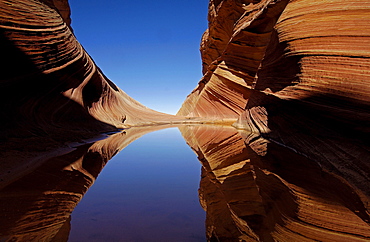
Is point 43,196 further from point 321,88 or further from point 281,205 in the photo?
point 321,88

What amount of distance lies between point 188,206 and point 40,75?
596 centimetres

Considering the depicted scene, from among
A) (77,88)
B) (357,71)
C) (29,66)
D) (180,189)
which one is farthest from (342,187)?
(77,88)

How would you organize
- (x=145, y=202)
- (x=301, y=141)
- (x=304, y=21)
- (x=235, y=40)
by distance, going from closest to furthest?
(x=145, y=202), (x=301, y=141), (x=304, y=21), (x=235, y=40)

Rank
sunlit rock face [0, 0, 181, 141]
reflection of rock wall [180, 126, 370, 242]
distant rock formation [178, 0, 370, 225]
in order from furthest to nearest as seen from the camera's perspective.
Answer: sunlit rock face [0, 0, 181, 141] < distant rock formation [178, 0, 370, 225] < reflection of rock wall [180, 126, 370, 242]

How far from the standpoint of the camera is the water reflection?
1.53m

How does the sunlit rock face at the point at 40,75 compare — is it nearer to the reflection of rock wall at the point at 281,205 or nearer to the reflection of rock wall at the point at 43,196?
the reflection of rock wall at the point at 43,196

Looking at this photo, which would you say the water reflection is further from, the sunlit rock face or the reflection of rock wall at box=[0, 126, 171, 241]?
the sunlit rock face

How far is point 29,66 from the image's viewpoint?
6098 mm

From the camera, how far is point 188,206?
80.4 inches

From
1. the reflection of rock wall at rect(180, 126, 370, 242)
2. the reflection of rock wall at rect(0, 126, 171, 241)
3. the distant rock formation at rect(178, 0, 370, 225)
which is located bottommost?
the reflection of rock wall at rect(0, 126, 171, 241)

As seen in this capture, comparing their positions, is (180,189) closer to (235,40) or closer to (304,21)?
(304,21)

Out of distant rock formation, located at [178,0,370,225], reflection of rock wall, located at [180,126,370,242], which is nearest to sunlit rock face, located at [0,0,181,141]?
reflection of rock wall, located at [180,126,370,242]

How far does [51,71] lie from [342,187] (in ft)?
22.9

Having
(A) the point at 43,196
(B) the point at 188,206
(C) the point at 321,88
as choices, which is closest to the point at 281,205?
(B) the point at 188,206
